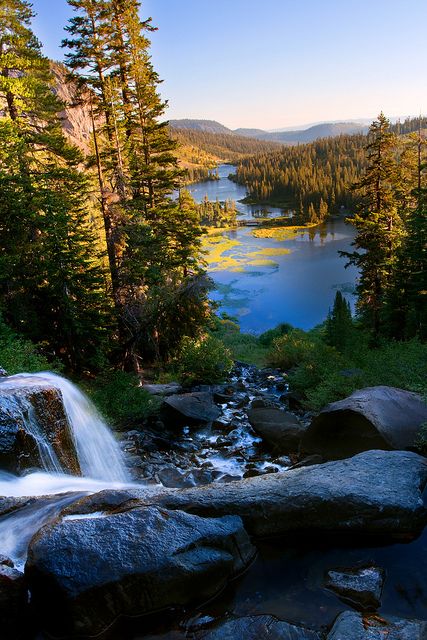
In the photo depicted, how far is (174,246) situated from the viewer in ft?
83.1

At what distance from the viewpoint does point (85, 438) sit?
33.3 feet

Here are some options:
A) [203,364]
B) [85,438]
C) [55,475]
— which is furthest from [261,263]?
[55,475]

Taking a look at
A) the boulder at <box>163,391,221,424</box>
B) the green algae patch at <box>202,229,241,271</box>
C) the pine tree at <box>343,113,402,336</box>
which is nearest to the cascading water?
the boulder at <box>163,391,221,424</box>

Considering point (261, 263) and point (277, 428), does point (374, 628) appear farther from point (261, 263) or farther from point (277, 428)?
point (261, 263)

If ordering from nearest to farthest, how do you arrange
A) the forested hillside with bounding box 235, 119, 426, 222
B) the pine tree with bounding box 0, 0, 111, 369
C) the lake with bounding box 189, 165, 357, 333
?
the pine tree with bounding box 0, 0, 111, 369 < the lake with bounding box 189, 165, 357, 333 < the forested hillside with bounding box 235, 119, 426, 222

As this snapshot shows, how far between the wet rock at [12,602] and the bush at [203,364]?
1453cm

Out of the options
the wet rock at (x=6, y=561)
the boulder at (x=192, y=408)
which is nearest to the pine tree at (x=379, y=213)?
the boulder at (x=192, y=408)

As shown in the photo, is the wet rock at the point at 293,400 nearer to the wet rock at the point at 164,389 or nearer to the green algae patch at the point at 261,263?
the wet rock at the point at 164,389

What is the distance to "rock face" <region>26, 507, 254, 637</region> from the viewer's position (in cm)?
512

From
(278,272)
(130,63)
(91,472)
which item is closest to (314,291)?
(278,272)

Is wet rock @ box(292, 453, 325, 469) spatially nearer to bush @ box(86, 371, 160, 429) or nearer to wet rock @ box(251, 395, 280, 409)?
wet rock @ box(251, 395, 280, 409)

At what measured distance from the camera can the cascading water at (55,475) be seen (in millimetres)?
6281

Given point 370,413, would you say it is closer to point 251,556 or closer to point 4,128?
point 251,556

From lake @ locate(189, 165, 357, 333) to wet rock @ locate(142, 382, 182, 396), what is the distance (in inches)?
1079
